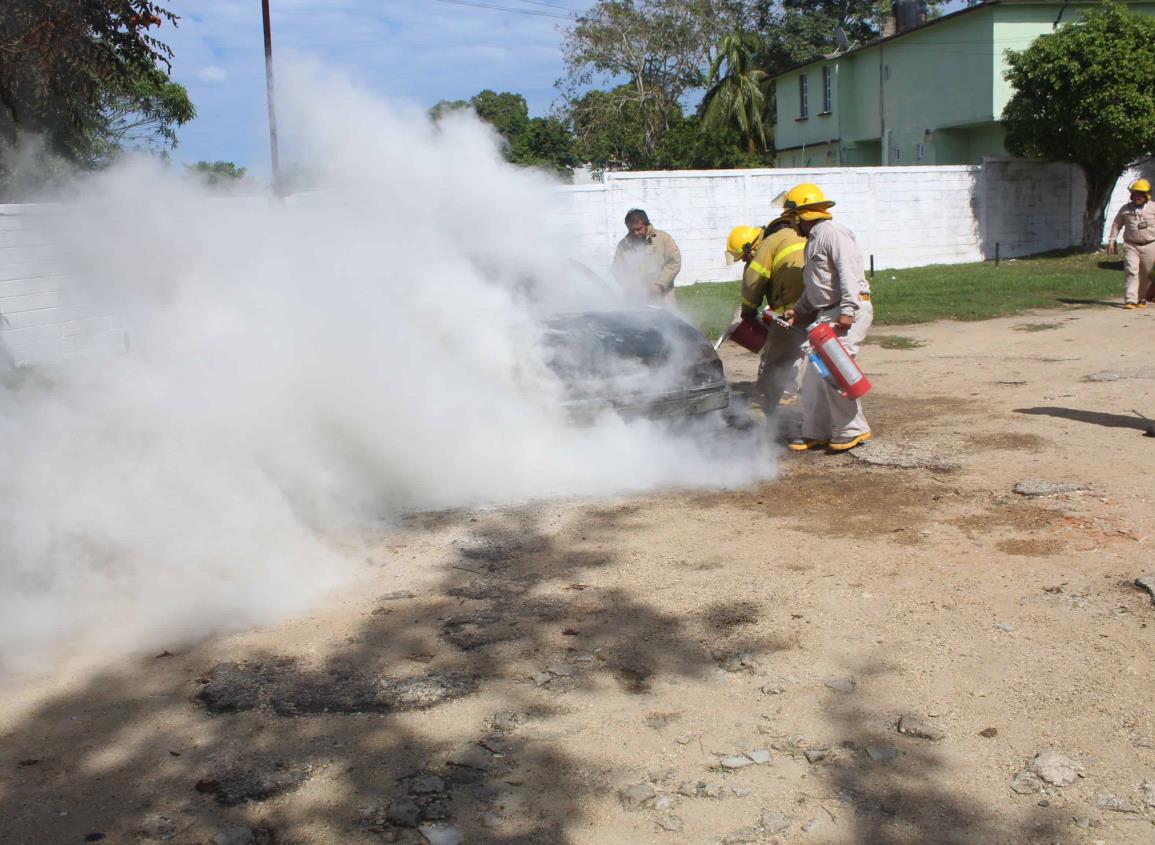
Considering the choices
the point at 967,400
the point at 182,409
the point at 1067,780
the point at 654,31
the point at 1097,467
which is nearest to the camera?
the point at 1067,780

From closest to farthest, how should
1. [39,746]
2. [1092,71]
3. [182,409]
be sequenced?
[39,746], [182,409], [1092,71]

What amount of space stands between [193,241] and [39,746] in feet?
9.57

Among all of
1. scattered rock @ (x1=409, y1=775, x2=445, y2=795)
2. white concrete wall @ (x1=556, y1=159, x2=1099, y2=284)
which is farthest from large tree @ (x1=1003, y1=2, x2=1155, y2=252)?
scattered rock @ (x1=409, y1=775, x2=445, y2=795)

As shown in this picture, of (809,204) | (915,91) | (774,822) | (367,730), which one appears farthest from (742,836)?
(915,91)

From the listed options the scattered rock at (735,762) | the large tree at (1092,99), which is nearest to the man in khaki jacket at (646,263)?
the scattered rock at (735,762)

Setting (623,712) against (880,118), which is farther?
(880,118)

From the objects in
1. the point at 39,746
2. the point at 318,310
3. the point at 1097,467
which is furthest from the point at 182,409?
the point at 1097,467

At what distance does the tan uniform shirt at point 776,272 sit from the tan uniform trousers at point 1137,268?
7.88m

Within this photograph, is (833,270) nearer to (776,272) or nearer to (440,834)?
(776,272)

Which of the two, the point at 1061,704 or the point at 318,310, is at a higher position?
the point at 318,310

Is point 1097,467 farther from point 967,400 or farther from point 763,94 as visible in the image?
point 763,94

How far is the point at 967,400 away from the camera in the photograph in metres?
8.04

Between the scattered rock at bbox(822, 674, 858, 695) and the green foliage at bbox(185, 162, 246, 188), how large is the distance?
411cm

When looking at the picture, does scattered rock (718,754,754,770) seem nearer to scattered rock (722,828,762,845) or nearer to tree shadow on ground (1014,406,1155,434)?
scattered rock (722,828,762,845)
